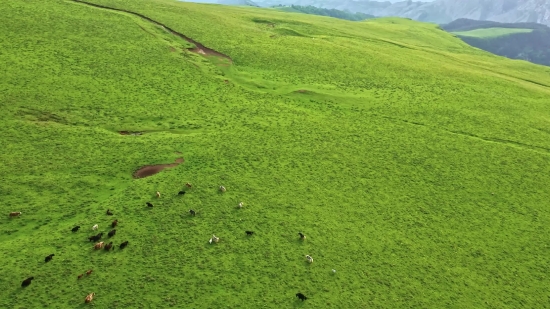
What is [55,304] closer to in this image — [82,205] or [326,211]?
[82,205]

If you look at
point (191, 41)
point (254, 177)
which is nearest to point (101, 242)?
point (254, 177)

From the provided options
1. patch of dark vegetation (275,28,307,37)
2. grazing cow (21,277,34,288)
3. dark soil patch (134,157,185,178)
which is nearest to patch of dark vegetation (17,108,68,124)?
dark soil patch (134,157,185,178)

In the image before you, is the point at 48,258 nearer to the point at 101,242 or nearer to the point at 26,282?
the point at 26,282

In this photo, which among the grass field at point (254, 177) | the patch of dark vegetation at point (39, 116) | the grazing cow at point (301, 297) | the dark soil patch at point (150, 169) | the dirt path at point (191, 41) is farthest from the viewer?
the dirt path at point (191, 41)

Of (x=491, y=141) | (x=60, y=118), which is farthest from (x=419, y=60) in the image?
(x=60, y=118)

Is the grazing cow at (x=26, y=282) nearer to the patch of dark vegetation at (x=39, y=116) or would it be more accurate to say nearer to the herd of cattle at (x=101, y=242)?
the herd of cattle at (x=101, y=242)

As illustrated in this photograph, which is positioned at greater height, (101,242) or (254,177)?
(254,177)

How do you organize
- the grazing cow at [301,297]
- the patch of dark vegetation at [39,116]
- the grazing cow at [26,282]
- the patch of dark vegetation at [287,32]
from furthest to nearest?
1. the patch of dark vegetation at [287,32]
2. the patch of dark vegetation at [39,116]
3. the grazing cow at [301,297]
4. the grazing cow at [26,282]

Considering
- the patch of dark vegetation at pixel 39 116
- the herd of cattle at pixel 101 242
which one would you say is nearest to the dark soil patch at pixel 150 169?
the herd of cattle at pixel 101 242

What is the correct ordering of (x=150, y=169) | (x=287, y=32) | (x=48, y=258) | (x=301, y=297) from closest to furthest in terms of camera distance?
1. (x=301, y=297)
2. (x=48, y=258)
3. (x=150, y=169)
4. (x=287, y=32)
